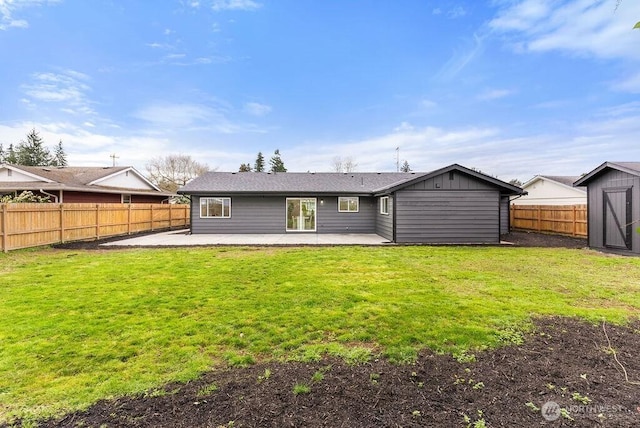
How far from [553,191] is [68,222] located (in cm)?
2824

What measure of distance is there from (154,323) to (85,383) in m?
1.41

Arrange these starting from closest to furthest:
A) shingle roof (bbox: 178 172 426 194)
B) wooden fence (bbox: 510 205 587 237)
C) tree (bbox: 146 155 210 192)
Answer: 1. wooden fence (bbox: 510 205 587 237)
2. shingle roof (bbox: 178 172 426 194)
3. tree (bbox: 146 155 210 192)

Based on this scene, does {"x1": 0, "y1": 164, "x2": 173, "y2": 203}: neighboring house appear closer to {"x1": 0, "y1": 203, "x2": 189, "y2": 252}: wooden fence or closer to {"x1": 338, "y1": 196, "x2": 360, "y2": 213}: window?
{"x1": 0, "y1": 203, "x2": 189, "y2": 252}: wooden fence

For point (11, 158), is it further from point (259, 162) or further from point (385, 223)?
point (385, 223)

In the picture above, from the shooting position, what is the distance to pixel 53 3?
404 inches

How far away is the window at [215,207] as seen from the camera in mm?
16516

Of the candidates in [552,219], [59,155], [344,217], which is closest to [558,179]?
[552,219]

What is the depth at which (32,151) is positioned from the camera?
42.1 metres

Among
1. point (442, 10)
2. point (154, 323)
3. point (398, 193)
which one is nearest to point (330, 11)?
point (442, 10)

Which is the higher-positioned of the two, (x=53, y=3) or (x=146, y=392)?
(x=53, y=3)

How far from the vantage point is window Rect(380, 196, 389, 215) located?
47.6 feet

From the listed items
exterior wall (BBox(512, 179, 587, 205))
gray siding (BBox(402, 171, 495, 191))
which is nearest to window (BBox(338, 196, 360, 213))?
gray siding (BBox(402, 171, 495, 191))

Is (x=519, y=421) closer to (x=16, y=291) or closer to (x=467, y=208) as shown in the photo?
(x=16, y=291)

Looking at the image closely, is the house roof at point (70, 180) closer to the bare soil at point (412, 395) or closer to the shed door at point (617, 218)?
the bare soil at point (412, 395)
